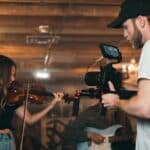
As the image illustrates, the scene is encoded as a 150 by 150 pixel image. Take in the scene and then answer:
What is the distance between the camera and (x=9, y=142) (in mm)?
2902

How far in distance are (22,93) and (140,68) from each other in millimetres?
1604

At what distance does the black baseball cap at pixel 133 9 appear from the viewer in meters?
1.79

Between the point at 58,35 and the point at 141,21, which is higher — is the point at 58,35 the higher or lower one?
the higher one

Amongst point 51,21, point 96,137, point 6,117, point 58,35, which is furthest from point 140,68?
point 58,35

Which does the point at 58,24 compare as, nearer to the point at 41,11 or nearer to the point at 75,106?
the point at 41,11

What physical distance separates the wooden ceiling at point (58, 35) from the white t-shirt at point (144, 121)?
2.45 meters

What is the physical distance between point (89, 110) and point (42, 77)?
6.04 ft

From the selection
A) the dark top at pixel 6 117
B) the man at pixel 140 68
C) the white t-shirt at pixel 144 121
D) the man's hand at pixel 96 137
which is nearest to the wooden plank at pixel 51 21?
the man's hand at pixel 96 137

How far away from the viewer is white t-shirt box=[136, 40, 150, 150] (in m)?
1.69

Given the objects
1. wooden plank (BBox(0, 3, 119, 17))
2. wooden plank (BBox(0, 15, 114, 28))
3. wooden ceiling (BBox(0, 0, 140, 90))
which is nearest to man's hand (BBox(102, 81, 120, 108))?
wooden ceiling (BBox(0, 0, 140, 90))

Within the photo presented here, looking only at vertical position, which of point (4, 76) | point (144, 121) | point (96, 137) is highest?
point (4, 76)

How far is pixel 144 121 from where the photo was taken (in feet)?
5.78

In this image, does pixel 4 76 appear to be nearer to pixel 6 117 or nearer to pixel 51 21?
pixel 6 117

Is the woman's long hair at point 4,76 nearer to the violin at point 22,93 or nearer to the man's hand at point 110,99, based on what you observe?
the violin at point 22,93
